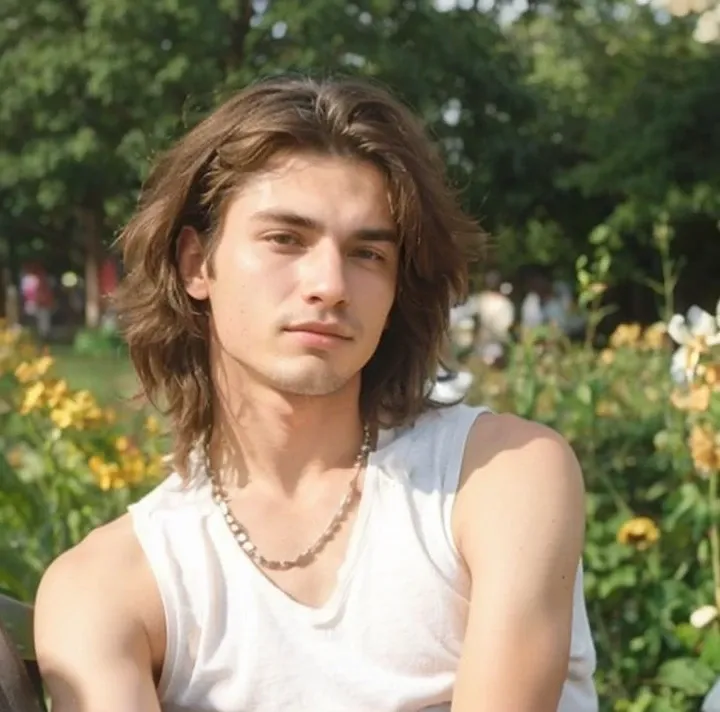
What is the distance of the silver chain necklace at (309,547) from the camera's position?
1755 mm

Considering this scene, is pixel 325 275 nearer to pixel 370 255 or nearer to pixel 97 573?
pixel 370 255

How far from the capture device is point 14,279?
34625mm

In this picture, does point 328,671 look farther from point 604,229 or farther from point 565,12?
point 565,12

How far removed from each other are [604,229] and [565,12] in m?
18.6

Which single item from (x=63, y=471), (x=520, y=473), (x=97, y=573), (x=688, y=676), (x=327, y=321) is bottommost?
(x=688, y=676)

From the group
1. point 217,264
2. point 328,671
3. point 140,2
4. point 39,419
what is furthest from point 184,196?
point 140,2

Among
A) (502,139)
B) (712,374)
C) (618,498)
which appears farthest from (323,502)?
(502,139)

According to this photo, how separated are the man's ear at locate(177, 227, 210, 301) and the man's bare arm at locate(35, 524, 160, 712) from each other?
381mm

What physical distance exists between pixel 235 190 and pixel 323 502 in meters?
0.41

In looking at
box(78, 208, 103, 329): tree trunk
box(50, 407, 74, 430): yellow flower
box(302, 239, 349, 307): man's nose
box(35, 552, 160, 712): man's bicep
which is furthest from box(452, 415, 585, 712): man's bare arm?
box(78, 208, 103, 329): tree trunk

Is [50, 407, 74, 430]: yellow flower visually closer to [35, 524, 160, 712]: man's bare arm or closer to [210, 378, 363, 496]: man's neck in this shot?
[210, 378, 363, 496]: man's neck

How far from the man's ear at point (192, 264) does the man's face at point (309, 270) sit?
0.40 ft

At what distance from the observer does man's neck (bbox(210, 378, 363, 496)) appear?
1.83 m

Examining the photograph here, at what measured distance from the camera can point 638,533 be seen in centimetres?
309
